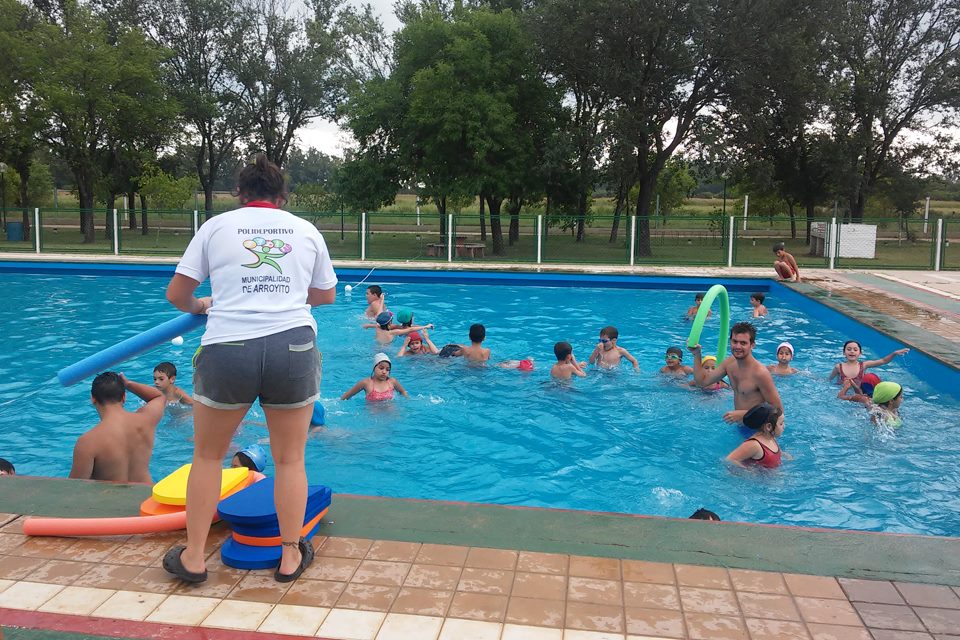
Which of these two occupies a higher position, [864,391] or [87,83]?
[87,83]

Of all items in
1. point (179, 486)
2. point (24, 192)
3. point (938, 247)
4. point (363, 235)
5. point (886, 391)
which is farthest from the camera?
point (24, 192)

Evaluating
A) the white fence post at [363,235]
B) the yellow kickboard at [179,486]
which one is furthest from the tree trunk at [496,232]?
the yellow kickboard at [179,486]

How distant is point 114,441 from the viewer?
559 cm

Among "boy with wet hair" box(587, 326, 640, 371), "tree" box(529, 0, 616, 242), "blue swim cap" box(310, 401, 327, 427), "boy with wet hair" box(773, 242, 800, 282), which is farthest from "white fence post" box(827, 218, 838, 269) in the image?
"blue swim cap" box(310, 401, 327, 427)

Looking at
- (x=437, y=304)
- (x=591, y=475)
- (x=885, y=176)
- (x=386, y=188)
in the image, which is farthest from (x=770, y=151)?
(x=591, y=475)

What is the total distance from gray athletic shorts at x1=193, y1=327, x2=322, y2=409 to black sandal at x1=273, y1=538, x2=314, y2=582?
77cm

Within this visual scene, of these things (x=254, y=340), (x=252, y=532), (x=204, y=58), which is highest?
(x=204, y=58)

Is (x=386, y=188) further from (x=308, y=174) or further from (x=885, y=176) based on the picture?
(x=308, y=174)

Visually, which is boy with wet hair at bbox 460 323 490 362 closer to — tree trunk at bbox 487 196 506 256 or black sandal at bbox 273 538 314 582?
black sandal at bbox 273 538 314 582

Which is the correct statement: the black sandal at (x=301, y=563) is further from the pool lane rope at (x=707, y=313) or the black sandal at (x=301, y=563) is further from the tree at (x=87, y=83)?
the tree at (x=87, y=83)

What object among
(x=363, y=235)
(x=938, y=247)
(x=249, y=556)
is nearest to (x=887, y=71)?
(x=938, y=247)

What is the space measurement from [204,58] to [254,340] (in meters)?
44.0

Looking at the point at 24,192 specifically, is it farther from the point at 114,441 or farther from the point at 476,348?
the point at 114,441

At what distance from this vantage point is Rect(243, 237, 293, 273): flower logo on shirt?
3281 millimetres
